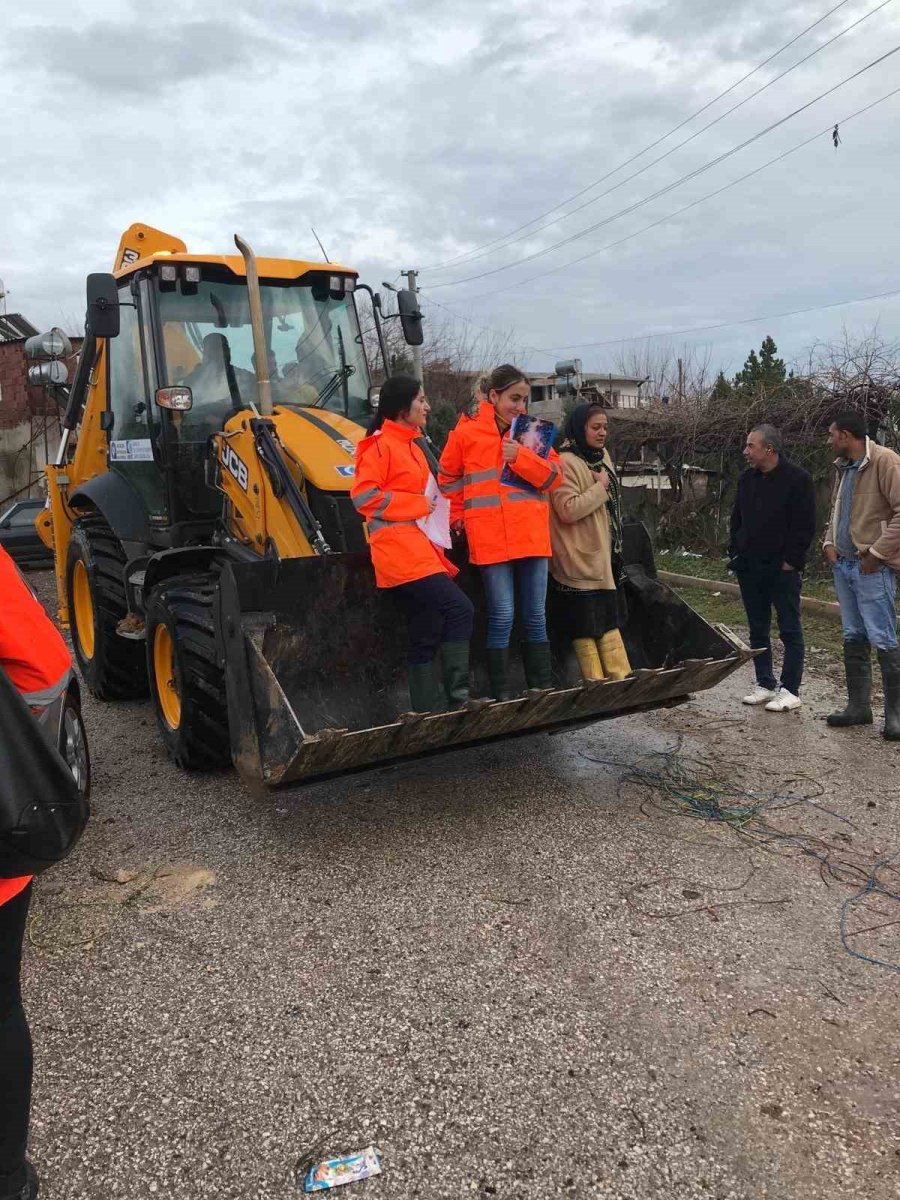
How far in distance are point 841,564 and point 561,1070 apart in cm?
416

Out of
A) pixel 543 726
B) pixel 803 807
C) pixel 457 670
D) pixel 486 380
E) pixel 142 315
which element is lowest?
pixel 803 807

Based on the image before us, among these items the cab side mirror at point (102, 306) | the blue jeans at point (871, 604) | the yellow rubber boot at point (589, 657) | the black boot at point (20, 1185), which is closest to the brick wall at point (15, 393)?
the cab side mirror at point (102, 306)

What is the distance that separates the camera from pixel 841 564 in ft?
19.0

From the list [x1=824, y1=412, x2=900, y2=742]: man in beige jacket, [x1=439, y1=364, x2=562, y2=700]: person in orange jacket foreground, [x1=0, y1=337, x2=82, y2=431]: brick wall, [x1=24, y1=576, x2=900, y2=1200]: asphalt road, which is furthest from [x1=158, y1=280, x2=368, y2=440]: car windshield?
[x1=0, y1=337, x2=82, y2=431]: brick wall

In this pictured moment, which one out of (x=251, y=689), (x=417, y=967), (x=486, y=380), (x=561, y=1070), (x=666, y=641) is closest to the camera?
(x=561, y=1070)

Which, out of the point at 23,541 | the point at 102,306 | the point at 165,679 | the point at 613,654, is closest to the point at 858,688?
the point at 613,654

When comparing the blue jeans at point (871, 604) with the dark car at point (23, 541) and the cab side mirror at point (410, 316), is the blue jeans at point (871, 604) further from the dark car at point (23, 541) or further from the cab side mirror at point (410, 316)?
the dark car at point (23, 541)

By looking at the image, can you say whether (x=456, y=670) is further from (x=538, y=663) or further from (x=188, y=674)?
(x=188, y=674)

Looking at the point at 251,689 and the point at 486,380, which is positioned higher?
the point at 486,380

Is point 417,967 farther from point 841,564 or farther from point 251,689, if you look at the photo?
point 841,564

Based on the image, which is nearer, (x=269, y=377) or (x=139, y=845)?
(x=139, y=845)

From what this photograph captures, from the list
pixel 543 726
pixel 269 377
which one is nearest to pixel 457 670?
pixel 543 726

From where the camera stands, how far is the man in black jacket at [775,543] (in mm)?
5883

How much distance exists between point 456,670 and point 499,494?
0.90m
